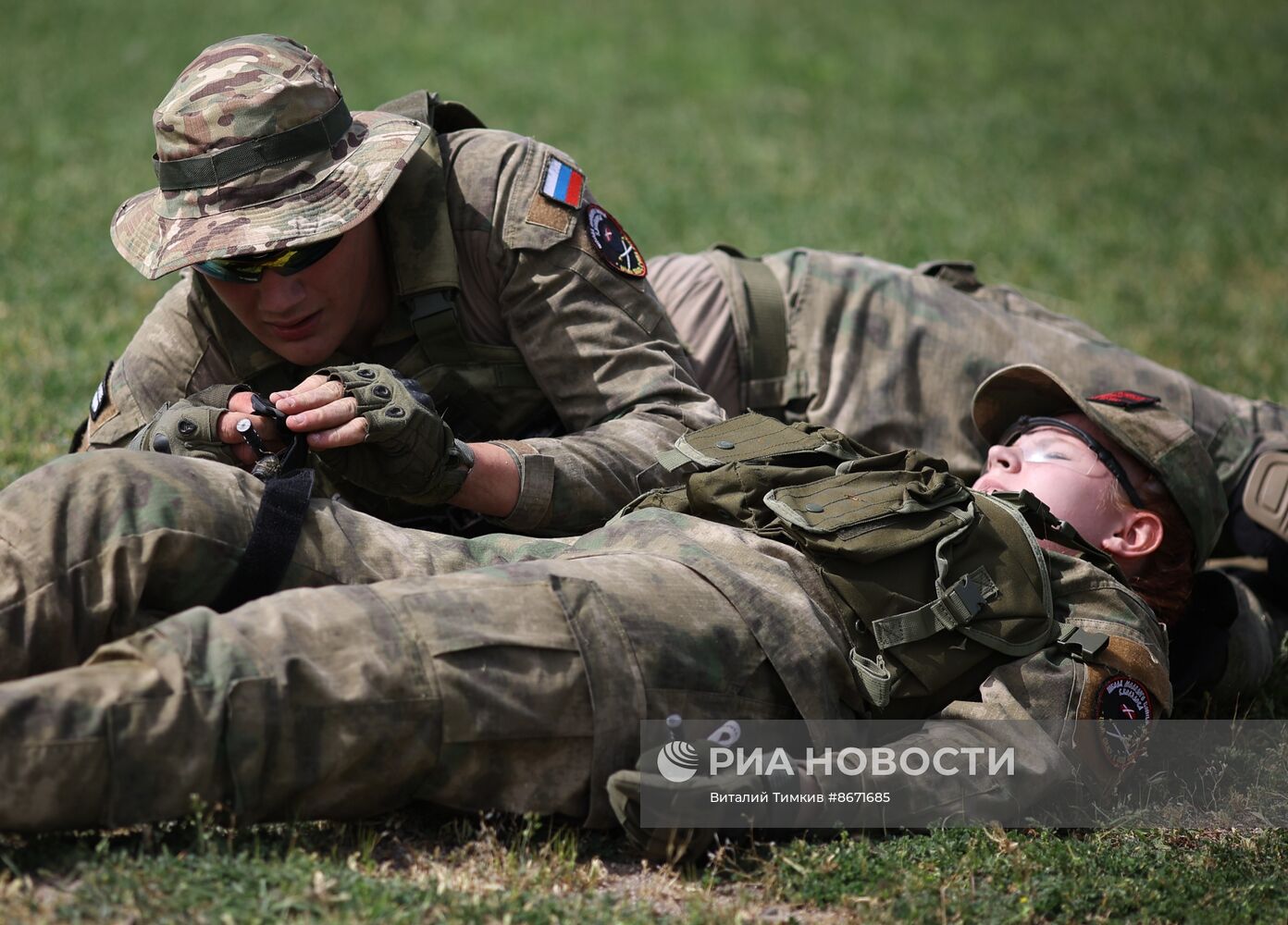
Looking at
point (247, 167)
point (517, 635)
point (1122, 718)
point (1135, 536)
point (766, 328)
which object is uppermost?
point (247, 167)

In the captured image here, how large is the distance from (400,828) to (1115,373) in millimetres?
3265

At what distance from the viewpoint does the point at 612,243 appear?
4.36 m

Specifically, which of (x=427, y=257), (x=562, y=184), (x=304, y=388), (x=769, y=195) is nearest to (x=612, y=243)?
(x=562, y=184)

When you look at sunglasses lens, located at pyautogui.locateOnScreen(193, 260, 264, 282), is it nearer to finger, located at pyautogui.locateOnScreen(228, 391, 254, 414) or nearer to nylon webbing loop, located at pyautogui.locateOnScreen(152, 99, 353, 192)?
nylon webbing loop, located at pyautogui.locateOnScreen(152, 99, 353, 192)

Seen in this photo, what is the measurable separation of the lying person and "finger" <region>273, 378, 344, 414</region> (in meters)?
0.25

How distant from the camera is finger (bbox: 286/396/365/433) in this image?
3.50 metres

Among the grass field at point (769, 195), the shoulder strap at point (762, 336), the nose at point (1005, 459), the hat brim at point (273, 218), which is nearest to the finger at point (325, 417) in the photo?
the hat brim at point (273, 218)

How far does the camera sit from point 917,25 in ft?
55.3

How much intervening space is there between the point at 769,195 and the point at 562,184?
6286mm

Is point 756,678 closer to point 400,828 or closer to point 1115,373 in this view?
point 400,828

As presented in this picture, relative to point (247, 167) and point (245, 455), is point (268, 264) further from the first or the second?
point (245, 455)

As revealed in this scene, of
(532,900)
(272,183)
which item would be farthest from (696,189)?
(532,900)

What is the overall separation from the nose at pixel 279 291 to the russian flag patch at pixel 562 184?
2.60 ft

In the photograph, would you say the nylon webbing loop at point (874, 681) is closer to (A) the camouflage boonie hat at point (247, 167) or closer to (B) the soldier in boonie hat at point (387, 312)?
(B) the soldier in boonie hat at point (387, 312)
